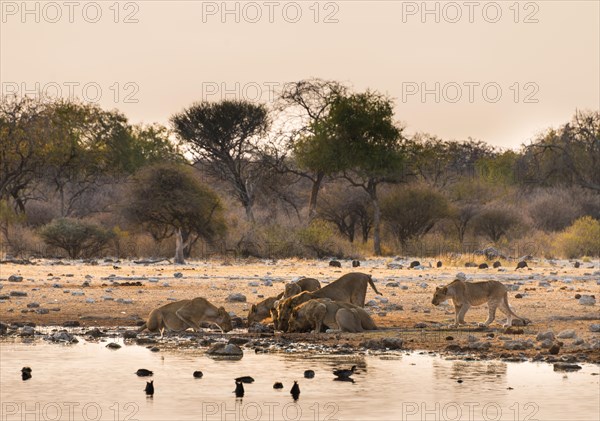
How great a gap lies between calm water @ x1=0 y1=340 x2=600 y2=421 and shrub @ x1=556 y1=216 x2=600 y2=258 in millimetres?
29096

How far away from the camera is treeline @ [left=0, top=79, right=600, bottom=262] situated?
42250mm

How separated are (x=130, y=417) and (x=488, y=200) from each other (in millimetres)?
48360

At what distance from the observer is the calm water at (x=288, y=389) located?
11578mm

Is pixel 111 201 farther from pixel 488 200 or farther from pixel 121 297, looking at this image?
pixel 121 297

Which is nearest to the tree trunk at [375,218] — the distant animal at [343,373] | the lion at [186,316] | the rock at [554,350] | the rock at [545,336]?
the lion at [186,316]

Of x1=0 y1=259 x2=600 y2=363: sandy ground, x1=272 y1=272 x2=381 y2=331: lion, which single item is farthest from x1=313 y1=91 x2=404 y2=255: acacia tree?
x1=272 y1=272 x2=381 y2=331: lion

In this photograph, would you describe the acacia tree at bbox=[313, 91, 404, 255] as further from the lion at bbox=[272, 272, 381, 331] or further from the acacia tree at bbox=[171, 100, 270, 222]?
the lion at bbox=[272, 272, 381, 331]

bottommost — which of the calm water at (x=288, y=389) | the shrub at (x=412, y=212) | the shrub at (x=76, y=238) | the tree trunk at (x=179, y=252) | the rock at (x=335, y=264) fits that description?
the calm water at (x=288, y=389)

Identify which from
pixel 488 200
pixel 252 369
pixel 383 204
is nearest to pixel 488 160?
pixel 488 200

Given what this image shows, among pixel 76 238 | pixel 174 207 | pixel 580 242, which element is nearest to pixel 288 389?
pixel 174 207

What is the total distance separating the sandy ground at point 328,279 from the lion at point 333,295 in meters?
0.55

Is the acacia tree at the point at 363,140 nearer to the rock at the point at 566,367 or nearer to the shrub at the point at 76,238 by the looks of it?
the shrub at the point at 76,238

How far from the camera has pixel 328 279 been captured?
29797 mm

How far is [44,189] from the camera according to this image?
5891cm
